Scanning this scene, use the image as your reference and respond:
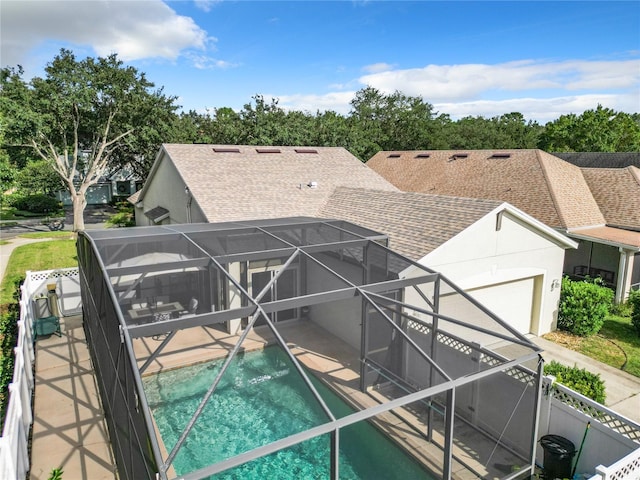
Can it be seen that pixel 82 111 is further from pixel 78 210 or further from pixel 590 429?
pixel 590 429

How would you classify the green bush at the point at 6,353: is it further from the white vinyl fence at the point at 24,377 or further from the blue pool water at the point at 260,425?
the blue pool water at the point at 260,425

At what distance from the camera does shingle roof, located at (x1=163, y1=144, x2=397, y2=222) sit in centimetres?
1670

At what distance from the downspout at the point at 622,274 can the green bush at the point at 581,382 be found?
10.1 meters

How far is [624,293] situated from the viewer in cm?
1738

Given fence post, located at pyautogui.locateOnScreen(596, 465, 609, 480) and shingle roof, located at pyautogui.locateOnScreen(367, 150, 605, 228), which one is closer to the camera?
fence post, located at pyautogui.locateOnScreen(596, 465, 609, 480)

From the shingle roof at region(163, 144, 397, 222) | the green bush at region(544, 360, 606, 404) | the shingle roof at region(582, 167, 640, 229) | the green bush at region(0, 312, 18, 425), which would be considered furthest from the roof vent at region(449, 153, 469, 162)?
the green bush at region(0, 312, 18, 425)

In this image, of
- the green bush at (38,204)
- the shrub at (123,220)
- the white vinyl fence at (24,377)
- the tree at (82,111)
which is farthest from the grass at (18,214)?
the white vinyl fence at (24,377)

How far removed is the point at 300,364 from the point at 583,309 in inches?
397

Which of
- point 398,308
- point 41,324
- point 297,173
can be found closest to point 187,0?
point 297,173

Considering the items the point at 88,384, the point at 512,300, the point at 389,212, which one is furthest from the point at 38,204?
the point at 512,300

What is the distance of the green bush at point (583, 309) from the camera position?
14.2m

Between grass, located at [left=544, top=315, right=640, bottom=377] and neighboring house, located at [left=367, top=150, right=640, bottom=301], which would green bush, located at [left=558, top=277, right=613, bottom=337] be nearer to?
grass, located at [left=544, top=315, right=640, bottom=377]

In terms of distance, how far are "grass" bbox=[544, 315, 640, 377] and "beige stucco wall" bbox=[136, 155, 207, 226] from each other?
13.3 meters

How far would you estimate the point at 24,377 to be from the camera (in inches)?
368
